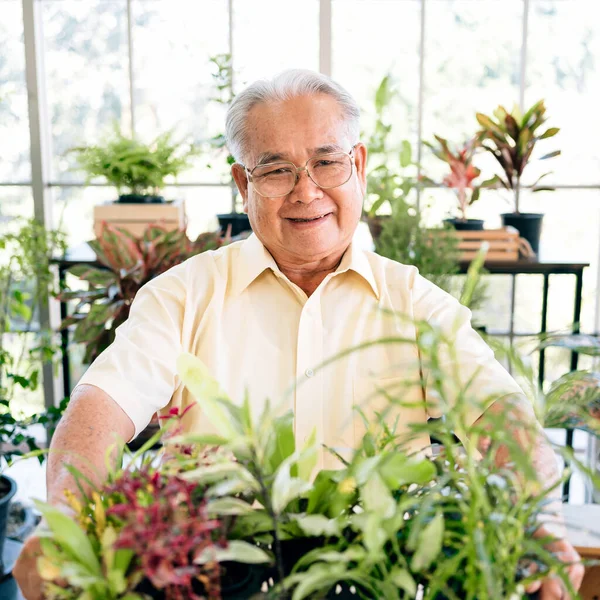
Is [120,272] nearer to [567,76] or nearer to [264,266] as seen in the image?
[264,266]

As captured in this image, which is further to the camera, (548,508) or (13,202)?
(13,202)

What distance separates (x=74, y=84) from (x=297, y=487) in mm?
3826

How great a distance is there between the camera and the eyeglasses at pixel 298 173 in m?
1.69

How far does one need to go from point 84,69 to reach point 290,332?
289 centimetres

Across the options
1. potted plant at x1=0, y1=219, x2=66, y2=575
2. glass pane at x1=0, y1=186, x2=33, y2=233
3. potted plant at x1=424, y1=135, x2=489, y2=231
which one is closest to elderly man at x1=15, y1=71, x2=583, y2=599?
potted plant at x1=0, y1=219, x2=66, y2=575

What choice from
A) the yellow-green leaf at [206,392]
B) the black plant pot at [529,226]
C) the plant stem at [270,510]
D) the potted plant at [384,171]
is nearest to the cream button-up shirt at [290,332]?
the yellow-green leaf at [206,392]

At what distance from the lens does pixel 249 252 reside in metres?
1.80

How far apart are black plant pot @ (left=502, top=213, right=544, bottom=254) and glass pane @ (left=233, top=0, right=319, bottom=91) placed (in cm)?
138

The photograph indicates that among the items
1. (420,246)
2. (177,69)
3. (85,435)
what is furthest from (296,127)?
(177,69)

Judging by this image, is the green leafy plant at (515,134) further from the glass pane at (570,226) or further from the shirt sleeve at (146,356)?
the shirt sleeve at (146,356)

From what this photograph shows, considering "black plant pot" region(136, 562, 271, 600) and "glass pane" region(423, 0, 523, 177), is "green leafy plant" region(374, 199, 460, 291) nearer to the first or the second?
"glass pane" region(423, 0, 523, 177)

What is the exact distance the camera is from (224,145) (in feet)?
11.4

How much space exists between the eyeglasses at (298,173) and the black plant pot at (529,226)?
181 centimetres

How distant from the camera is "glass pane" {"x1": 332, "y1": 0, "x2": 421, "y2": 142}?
3814 millimetres
